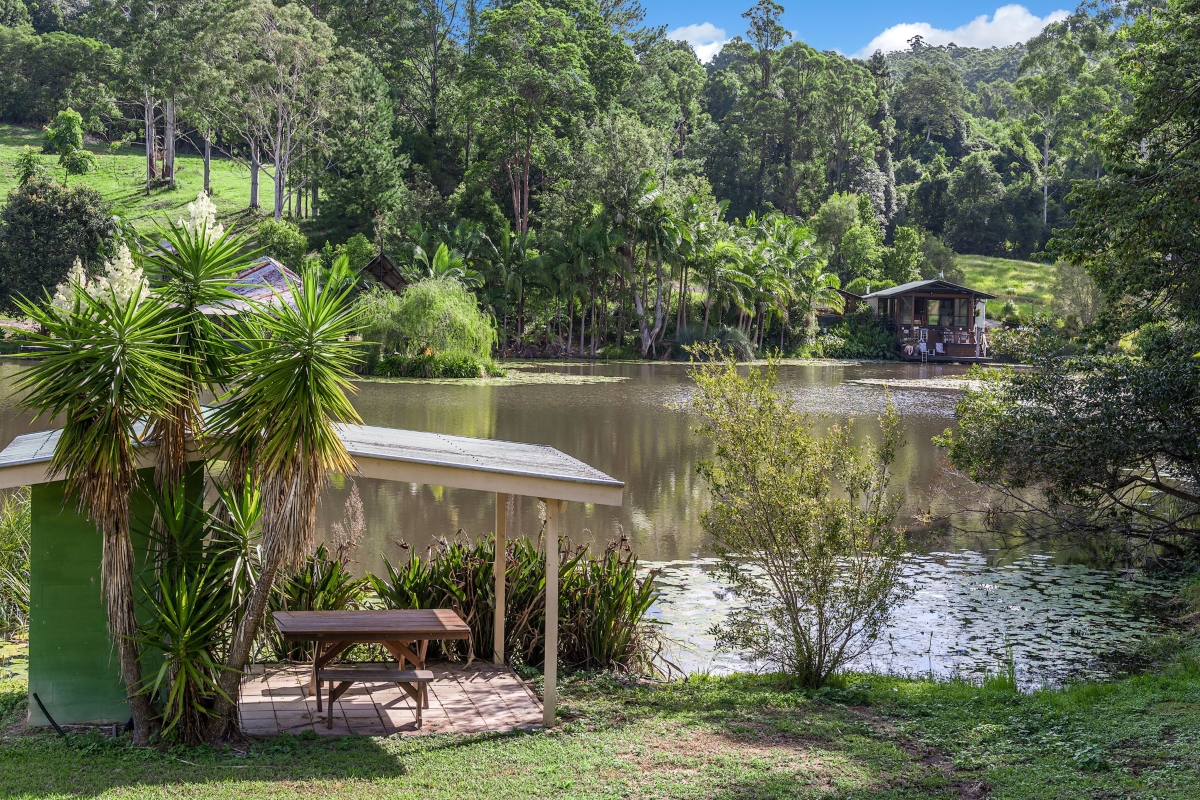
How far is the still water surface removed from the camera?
35.1 ft

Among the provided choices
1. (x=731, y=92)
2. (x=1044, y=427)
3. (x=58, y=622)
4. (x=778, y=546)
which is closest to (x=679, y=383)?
(x=1044, y=427)

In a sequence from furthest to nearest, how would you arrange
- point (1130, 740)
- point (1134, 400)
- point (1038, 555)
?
point (1038, 555) < point (1134, 400) < point (1130, 740)

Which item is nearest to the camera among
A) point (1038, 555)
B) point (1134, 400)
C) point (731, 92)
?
point (1134, 400)

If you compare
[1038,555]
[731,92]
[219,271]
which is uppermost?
[731,92]

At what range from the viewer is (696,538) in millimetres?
15500

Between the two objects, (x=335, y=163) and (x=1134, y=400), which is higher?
(x=335, y=163)

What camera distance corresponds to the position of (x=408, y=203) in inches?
2163

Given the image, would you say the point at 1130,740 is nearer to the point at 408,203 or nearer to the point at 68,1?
the point at 408,203

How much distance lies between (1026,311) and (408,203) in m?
35.0

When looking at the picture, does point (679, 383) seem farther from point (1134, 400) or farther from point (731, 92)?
point (731, 92)

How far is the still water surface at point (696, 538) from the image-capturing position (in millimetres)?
10711

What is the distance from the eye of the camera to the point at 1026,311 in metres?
61.0

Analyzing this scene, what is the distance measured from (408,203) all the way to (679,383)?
74.4 ft

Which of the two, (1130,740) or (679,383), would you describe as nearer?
(1130,740)
